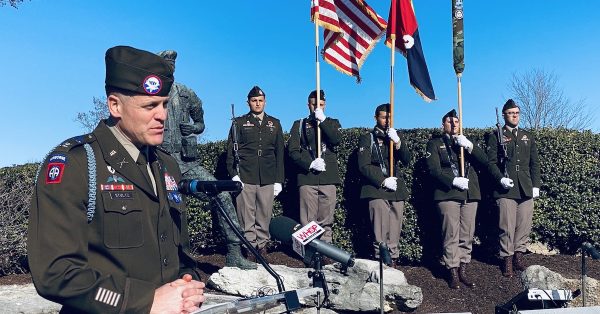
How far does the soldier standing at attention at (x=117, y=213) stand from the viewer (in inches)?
76.0

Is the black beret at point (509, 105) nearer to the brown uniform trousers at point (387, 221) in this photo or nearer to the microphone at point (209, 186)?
the brown uniform trousers at point (387, 221)

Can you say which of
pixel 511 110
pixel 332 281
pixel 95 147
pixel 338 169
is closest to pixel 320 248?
pixel 95 147

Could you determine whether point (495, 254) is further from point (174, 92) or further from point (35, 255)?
point (35, 255)

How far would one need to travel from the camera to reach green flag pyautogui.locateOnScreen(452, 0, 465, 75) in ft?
29.5

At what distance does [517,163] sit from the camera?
897 cm

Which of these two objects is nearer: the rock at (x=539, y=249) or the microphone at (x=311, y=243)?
the microphone at (x=311, y=243)

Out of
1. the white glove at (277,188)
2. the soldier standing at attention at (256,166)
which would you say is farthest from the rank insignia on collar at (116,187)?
the white glove at (277,188)

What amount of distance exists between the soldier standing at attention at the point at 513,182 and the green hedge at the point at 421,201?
39 cm

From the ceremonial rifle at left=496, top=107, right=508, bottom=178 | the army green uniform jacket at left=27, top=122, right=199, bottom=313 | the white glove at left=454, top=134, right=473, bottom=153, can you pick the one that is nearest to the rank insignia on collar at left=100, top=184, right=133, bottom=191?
the army green uniform jacket at left=27, top=122, right=199, bottom=313

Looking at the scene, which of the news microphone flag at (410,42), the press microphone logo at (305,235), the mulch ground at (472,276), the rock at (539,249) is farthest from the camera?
the rock at (539,249)

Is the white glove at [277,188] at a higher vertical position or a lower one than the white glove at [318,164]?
lower

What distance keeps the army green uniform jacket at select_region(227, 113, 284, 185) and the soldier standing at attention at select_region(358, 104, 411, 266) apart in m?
1.22

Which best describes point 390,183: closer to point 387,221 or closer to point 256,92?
point 387,221

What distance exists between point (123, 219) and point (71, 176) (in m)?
0.24
